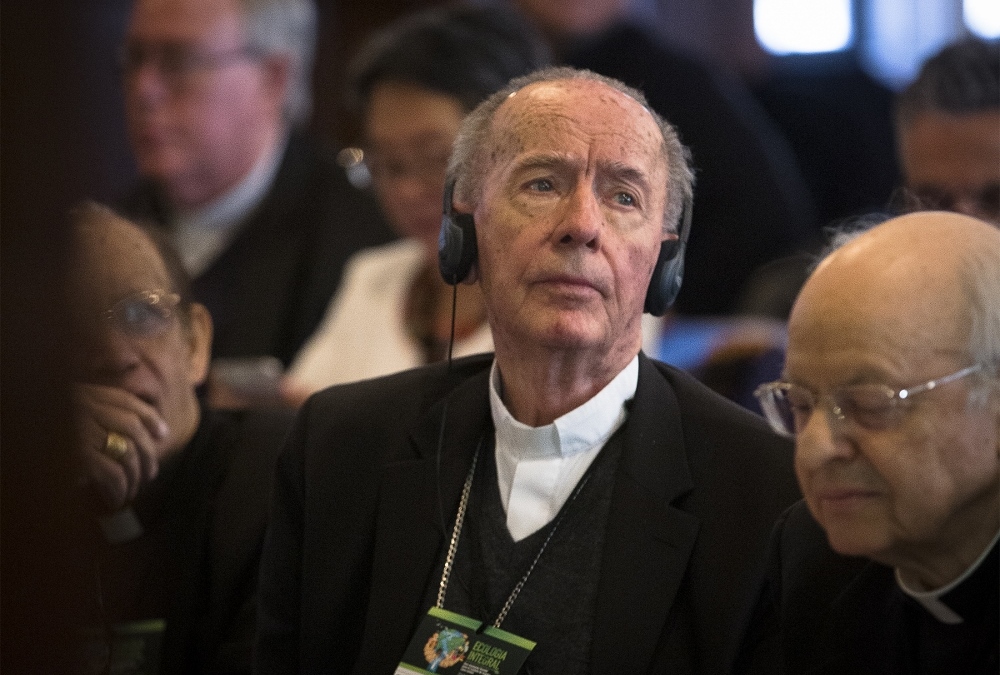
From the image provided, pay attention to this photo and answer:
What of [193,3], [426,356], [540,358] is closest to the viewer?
[540,358]

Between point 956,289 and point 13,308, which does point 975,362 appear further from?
point 13,308

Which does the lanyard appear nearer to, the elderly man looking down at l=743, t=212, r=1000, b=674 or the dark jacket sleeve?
the dark jacket sleeve

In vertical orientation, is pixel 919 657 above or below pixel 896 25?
below

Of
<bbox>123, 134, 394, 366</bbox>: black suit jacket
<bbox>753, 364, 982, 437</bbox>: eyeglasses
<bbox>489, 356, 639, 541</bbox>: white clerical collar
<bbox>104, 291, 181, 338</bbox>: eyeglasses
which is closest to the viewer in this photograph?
<bbox>753, 364, 982, 437</bbox>: eyeglasses

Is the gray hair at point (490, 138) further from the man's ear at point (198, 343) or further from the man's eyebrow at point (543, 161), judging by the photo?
the man's ear at point (198, 343)

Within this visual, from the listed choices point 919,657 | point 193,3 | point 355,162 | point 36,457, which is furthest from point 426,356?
point 36,457

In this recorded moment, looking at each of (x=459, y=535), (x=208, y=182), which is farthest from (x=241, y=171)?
(x=459, y=535)

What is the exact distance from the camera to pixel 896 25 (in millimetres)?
4992

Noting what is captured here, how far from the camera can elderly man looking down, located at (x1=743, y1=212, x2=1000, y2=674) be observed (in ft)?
3.87

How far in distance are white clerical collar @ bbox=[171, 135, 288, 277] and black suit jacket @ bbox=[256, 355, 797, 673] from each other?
1697 millimetres

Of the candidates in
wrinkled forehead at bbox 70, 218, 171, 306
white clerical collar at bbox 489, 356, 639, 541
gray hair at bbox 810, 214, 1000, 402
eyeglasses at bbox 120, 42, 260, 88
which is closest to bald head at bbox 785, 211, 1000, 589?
gray hair at bbox 810, 214, 1000, 402

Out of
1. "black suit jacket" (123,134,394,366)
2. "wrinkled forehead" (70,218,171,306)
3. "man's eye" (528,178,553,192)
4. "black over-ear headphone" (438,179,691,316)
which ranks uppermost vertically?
"man's eye" (528,178,553,192)

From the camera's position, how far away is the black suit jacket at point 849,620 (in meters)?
1.20

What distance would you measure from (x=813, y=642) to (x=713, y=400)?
360mm
